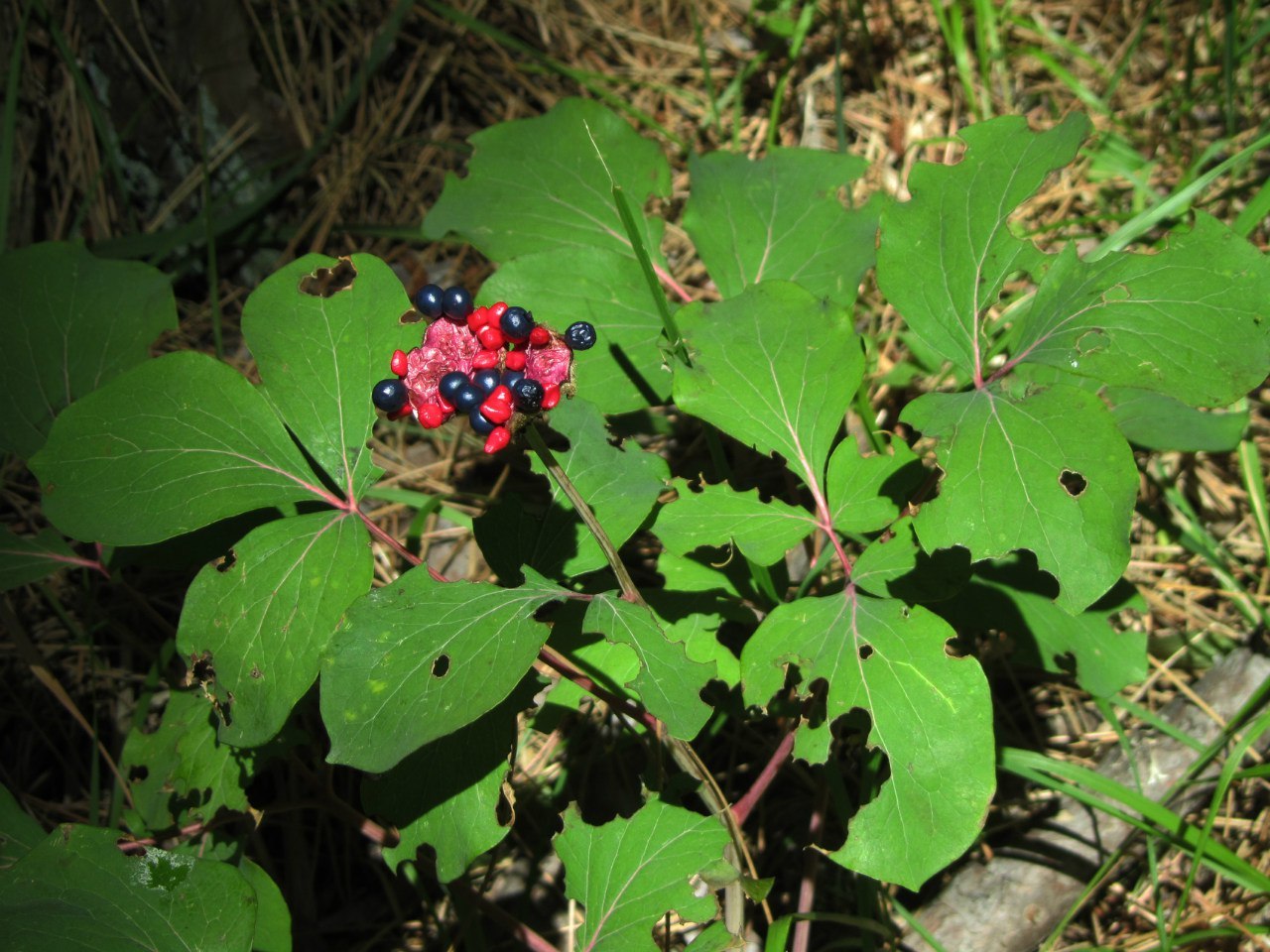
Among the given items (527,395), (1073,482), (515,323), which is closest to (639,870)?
(527,395)

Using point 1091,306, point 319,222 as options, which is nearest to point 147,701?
point 319,222

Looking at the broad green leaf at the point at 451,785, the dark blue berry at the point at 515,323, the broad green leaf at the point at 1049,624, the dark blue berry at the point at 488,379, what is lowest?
the broad green leaf at the point at 451,785

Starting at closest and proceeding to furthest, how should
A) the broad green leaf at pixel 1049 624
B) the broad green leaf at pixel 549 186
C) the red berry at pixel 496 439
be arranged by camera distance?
1. the red berry at pixel 496 439
2. the broad green leaf at pixel 1049 624
3. the broad green leaf at pixel 549 186

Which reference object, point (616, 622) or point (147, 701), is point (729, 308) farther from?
point (147, 701)

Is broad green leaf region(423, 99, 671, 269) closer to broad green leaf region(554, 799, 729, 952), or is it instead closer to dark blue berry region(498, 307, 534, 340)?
dark blue berry region(498, 307, 534, 340)

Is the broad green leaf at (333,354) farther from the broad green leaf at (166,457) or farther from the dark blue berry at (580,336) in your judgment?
the dark blue berry at (580,336)

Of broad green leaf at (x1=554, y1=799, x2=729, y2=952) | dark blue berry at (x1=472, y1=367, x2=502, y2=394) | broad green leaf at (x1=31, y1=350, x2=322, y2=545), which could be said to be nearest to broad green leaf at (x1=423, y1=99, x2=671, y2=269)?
broad green leaf at (x1=31, y1=350, x2=322, y2=545)

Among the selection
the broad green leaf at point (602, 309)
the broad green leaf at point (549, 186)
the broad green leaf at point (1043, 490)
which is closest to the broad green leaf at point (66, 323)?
the broad green leaf at point (549, 186)
